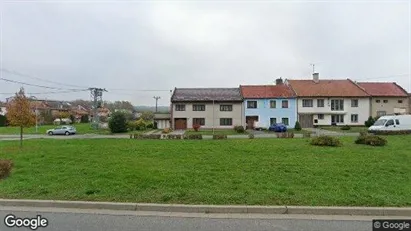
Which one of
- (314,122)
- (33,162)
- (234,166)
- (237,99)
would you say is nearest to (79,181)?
(33,162)

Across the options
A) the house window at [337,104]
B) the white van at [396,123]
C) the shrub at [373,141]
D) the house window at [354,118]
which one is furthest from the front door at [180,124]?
the shrub at [373,141]

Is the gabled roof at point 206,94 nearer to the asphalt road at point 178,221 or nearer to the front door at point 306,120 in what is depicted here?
the front door at point 306,120

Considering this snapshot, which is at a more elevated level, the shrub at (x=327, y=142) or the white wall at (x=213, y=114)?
the white wall at (x=213, y=114)

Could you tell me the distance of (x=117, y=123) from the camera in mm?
39375

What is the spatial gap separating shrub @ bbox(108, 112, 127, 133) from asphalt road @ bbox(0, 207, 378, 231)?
114 ft

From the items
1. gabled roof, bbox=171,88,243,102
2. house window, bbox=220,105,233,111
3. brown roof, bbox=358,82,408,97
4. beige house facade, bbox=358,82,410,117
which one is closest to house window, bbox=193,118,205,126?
gabled roof, bbox=171,88,243,102

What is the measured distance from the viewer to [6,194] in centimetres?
634

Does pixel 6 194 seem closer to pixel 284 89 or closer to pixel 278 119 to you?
pixel 278 119

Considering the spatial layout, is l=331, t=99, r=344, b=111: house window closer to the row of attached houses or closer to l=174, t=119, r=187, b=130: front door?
the row of attached houses

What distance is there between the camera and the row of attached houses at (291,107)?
4347 centimetres

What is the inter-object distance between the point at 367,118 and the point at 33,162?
4638 cm
